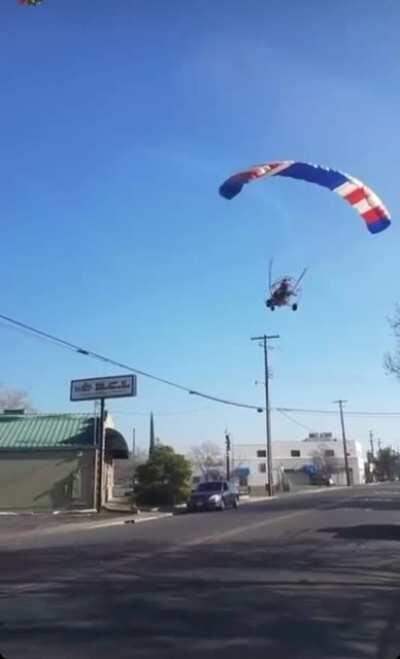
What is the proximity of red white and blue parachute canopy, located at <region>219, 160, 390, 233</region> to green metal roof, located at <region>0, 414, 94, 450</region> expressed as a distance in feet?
87.2

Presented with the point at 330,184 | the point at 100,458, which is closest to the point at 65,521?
the point at 100,458

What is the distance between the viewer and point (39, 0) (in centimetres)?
686

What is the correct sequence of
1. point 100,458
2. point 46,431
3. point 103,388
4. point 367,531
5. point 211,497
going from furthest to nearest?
point 46,431, point 103,388, point 211,497, point 100,458, point 367,531

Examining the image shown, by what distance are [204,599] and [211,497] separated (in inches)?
1130

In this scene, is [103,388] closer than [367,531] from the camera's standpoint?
No

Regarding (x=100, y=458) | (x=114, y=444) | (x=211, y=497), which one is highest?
(x=114, y=444)

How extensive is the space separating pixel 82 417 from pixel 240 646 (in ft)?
117

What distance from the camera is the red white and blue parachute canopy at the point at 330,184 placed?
569 inches

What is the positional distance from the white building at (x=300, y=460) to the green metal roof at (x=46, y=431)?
71326 mm

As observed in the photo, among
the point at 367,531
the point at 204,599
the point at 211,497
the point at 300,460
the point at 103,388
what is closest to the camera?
the point at 204,599

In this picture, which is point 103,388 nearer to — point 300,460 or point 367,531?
point 367,531

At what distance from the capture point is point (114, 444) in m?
42.8

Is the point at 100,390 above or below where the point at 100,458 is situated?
above

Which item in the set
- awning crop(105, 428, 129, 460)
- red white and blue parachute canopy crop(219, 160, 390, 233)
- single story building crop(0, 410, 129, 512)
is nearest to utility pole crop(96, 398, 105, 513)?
single story building crop(0, 410, 129, 512)
